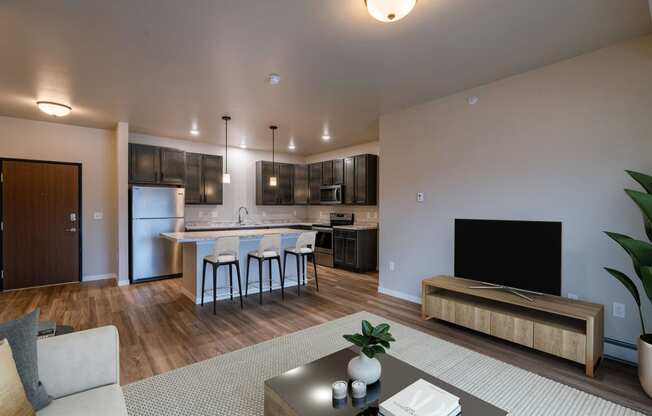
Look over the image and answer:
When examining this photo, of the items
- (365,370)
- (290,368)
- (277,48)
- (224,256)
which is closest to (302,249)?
(224,256)

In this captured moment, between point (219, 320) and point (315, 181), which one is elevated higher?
point (315, 181)

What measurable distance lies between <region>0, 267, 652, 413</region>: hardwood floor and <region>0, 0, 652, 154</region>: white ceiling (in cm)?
272

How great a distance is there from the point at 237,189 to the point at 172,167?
1.67 meters

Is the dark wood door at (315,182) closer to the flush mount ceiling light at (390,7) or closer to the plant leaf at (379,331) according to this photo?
the flush mount ceiling light at (390,7)

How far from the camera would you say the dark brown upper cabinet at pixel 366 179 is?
651cm

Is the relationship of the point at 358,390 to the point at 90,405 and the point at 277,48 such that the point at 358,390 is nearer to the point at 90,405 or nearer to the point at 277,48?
the point at 90,405

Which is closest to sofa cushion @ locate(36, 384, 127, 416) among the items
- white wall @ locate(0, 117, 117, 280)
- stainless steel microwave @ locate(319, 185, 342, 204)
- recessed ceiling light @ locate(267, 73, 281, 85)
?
recessed ceiling light @ locate(267, 73, 281, 85)

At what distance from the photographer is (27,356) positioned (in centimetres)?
135

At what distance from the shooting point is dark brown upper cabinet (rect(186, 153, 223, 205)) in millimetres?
6469

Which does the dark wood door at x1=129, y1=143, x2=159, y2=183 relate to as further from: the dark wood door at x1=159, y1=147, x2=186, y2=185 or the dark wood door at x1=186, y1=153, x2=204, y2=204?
the dark wood door at x1=186, y1=153, x2=204, y2=204

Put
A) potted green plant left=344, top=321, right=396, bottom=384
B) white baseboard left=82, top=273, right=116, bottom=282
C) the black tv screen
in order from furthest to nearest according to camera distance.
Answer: white baseboard left=82, top=273, right=116, bottom=282, the black tv screen, potted green plant left=344, top=321, right=396, bottom=384

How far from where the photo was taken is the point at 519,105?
3.32m

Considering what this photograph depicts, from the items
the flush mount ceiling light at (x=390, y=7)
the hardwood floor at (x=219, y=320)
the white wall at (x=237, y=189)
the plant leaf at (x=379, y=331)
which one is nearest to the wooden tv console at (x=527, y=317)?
the hardwood floor at (x=219, y=320)

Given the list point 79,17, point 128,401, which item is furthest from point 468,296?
point 79,17
